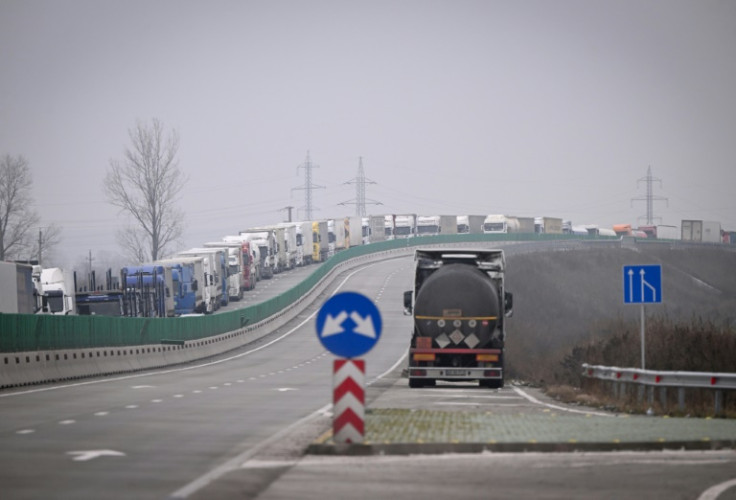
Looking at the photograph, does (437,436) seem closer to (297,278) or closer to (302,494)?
(302,494)

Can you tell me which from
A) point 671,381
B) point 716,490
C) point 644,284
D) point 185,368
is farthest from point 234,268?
point 716,490

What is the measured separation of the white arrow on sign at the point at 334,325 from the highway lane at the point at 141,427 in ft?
5.80

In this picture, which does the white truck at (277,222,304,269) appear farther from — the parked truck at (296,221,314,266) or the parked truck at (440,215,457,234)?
the parked truck at (440,215,457,234)

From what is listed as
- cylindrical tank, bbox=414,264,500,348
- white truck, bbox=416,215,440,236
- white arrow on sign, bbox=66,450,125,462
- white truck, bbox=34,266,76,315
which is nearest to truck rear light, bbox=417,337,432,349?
cylindrical tank, bbox=414,264,500,348

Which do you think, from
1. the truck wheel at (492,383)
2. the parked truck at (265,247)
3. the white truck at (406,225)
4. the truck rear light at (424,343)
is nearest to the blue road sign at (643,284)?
the truck wheel at (492,383)

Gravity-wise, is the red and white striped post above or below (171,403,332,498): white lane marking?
above

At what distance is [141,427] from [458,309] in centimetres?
1415

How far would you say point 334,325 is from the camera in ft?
49.5

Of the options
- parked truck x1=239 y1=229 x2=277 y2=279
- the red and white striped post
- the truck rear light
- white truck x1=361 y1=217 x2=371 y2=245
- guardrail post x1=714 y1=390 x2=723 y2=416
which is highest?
white truck x1=361 y1=217 x2=371 y2=245

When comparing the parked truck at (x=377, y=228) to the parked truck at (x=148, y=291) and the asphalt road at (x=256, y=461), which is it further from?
the asphalt road at (x=256, y=461)

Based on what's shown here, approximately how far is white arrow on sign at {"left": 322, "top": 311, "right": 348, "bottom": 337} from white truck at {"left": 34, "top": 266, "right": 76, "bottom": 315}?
37.9 metres

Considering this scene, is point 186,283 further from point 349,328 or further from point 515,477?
point 515,477

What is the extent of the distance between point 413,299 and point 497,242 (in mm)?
99236

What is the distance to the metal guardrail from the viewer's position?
2247cm
